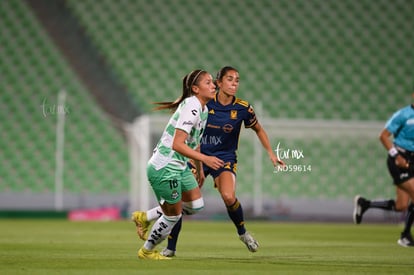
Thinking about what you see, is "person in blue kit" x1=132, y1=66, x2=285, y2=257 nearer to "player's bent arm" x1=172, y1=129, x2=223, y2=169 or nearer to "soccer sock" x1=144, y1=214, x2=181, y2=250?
"soccer sock" x1=144, y1=214, x2=181, y2=250

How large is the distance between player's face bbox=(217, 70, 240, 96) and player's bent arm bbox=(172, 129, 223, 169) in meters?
1.94

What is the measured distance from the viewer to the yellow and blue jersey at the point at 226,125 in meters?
9.04

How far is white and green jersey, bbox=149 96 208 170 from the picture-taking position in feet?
23.4

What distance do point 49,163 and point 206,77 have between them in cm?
1363

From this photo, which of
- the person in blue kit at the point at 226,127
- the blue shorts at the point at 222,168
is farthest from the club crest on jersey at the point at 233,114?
the blue shorts at the point at 222,168

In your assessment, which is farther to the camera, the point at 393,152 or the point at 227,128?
the point at 393,152

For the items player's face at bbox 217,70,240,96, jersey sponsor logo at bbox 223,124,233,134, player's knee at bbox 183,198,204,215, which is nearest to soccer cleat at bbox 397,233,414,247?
jersey sponsor logo at bbox 223,124,233,134

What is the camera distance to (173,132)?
730 centimetres

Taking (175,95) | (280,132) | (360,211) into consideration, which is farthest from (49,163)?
(360,211)

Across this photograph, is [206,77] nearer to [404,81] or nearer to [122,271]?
[122,271]

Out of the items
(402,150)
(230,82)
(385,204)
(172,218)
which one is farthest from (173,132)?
(385,204)

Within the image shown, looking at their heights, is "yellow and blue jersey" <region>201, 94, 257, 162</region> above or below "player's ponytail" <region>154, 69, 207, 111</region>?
below

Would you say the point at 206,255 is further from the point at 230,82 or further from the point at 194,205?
the point at 230,82

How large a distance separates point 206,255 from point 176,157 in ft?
4.68
